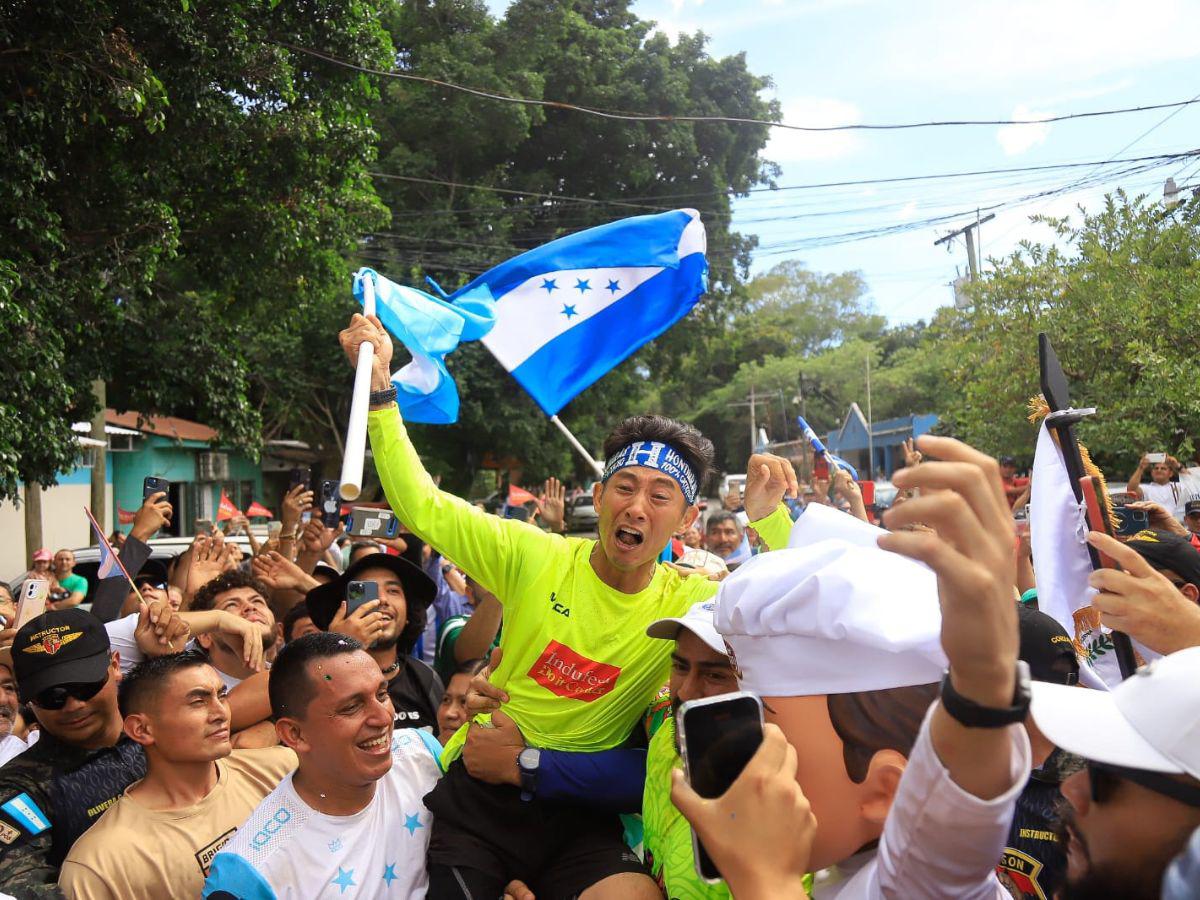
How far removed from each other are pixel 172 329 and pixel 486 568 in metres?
9.88

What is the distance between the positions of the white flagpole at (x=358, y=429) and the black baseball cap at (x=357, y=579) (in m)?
1.36

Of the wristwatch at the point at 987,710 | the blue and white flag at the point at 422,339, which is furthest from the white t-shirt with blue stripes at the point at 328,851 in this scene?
the blue and white flag at the point at 422,339

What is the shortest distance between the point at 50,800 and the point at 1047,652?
2.98 m

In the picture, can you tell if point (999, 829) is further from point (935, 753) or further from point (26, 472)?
point (26, 472)

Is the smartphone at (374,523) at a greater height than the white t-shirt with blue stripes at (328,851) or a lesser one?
greater

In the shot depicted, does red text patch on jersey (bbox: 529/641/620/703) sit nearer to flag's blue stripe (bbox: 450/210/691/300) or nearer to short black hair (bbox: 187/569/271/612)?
short black hair (bbox: 187/569/271/612)

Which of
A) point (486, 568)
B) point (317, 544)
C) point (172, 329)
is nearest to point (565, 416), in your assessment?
point (172, 329)

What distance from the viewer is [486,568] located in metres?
3.15

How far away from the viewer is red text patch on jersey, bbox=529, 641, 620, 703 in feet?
9.64

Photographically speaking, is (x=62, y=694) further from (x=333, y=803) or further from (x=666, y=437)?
(x=666, y=437)

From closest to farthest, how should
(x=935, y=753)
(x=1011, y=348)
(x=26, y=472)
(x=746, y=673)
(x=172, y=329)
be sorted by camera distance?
(x=935, y=753)
(x=746, y=673)
(x=26, y=472)
(x=172, y=329)
(x=1011, y=348)

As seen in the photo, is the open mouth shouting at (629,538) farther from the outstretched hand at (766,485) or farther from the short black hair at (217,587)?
the short black hair at (217,587)

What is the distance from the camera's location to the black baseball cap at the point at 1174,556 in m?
3.52

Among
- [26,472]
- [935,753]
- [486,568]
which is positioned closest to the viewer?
[935,753]
